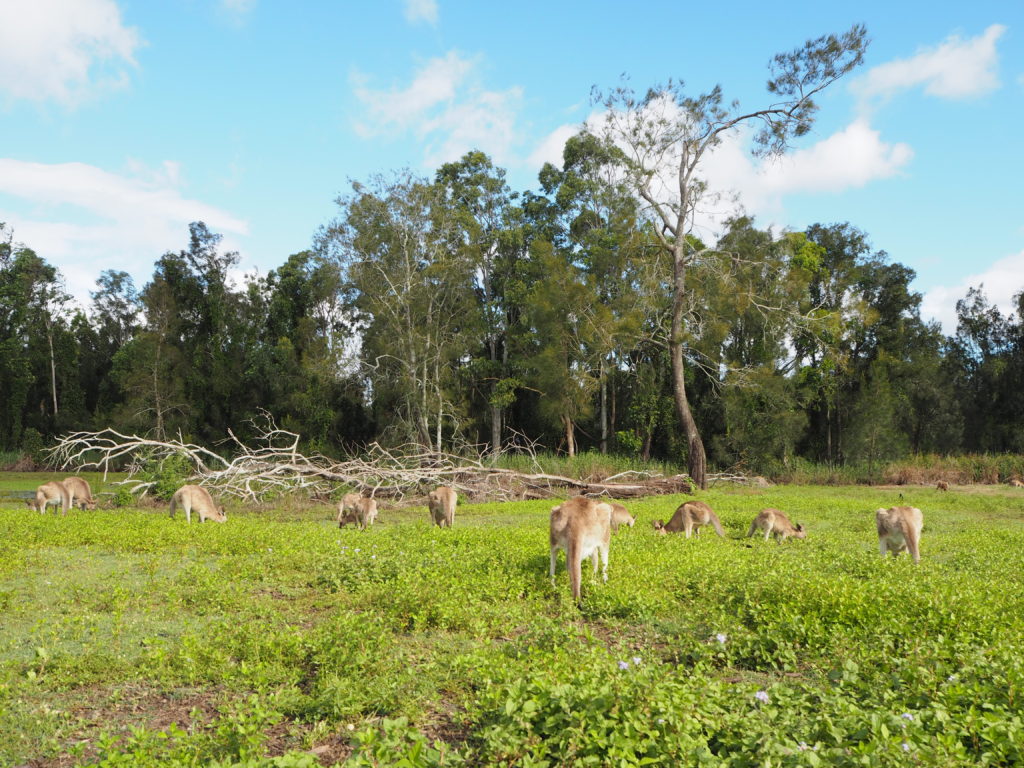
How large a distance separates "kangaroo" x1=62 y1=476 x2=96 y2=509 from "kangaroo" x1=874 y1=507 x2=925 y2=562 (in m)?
18.4

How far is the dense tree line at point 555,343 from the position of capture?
1251 inches

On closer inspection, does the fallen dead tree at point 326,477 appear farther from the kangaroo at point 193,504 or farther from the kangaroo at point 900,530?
the kangaroo at point 900,530

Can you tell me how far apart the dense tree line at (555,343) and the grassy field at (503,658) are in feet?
64.7

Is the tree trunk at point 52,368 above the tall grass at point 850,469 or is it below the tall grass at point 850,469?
above

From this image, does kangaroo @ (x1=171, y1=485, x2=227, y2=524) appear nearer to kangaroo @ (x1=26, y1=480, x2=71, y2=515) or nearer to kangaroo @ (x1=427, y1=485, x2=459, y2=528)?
kangaroo @ (x1=26, y1=480, x2=71, y2=515)

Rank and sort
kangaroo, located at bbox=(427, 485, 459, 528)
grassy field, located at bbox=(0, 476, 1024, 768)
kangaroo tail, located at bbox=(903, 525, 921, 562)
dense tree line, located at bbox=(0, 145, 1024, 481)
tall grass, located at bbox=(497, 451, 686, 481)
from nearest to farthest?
1. grassy field, located at bbox=(0, 476, 1024, 768)
2. kangaroo tail, located at bbox=(903, 525, 921, 562)
3. kangaroo, located at bbox=(427, 485, 459, 528)
4. tall grass, located at bbox=(497, 451, 686, 481)
5. dense tree line, located at bbox=(0, 145, 1024, 481)

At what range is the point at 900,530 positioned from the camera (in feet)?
34.6

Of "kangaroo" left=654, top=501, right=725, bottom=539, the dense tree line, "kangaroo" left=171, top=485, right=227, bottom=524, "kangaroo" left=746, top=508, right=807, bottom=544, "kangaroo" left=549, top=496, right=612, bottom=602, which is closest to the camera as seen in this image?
"kangaroo" left=549, top=496, right=612, bottom=602

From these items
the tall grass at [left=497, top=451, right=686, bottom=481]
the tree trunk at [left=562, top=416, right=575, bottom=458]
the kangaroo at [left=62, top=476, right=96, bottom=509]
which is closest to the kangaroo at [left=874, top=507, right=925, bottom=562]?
the tall grass at [left=497, top=451, right=686, bottom=481]

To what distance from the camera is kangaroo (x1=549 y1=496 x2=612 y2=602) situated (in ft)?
25.8

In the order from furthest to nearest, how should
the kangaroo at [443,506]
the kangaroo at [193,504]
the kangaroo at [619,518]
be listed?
the kangaroo at [193,504] < the kangaroo at [443,506] < the kangaroo at [619,518]

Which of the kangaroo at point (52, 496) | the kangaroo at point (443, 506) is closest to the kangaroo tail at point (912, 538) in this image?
the kangaroo at point (443, 506)

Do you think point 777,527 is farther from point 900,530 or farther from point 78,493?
point 78,493

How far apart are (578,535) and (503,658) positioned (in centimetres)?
269
